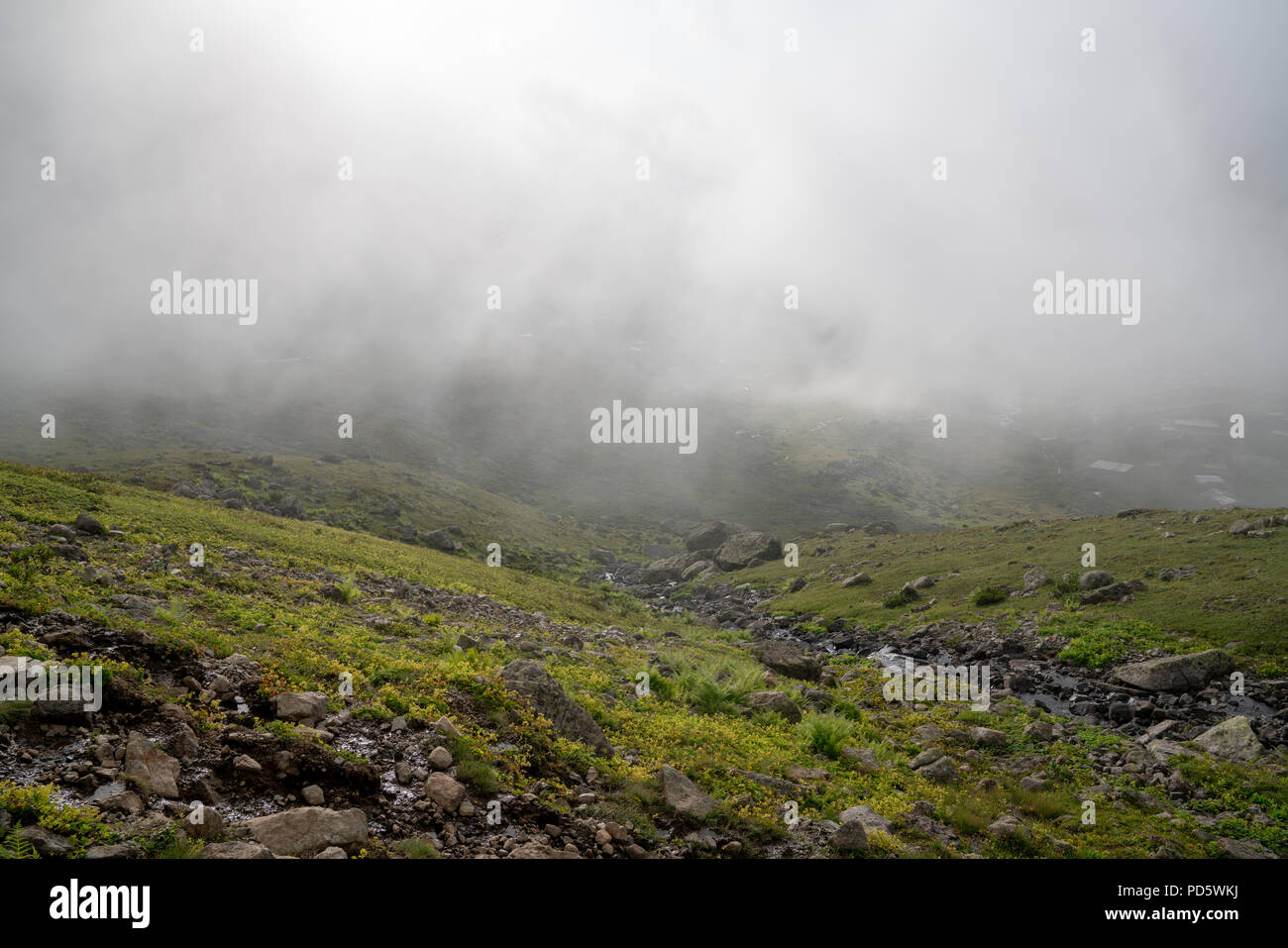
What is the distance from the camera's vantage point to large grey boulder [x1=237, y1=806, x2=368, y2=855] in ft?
24.9

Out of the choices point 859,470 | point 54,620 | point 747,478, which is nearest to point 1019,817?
point 54,620

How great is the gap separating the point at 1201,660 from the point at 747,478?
154051 mm

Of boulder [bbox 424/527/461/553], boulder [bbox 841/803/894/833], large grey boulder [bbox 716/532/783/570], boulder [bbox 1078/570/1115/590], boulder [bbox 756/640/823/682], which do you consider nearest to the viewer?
boulder [bbox 841/803/894/833]

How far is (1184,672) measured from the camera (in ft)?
80.0

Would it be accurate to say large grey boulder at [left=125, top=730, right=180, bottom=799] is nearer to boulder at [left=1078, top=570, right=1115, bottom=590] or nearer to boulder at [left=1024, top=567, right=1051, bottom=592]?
boulder at [left=1078, top=570, right=1115, bottom=590]

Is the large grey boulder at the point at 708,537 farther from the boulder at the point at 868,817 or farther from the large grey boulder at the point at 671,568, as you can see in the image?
the boulder at the point at 868,817

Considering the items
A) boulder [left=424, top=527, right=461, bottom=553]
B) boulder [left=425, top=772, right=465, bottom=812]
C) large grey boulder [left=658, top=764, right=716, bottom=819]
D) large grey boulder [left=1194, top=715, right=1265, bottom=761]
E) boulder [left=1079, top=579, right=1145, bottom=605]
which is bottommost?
large grey boulder [left=1194, top=715, right=1265, bottom=761]

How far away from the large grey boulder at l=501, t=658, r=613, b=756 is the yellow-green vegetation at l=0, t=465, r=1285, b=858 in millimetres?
492

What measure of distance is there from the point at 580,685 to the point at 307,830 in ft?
38.8

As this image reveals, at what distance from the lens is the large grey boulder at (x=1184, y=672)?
79.2 ft

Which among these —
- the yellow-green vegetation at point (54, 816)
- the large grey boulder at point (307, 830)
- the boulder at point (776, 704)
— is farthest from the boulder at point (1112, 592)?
the yellow-green vegetation at point (54, 816)

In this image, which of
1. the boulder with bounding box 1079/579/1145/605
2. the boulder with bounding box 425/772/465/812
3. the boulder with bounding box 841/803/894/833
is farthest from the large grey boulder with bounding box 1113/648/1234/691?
the boulder with bounding box 425/772/465/812

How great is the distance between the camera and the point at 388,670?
13977 mm
